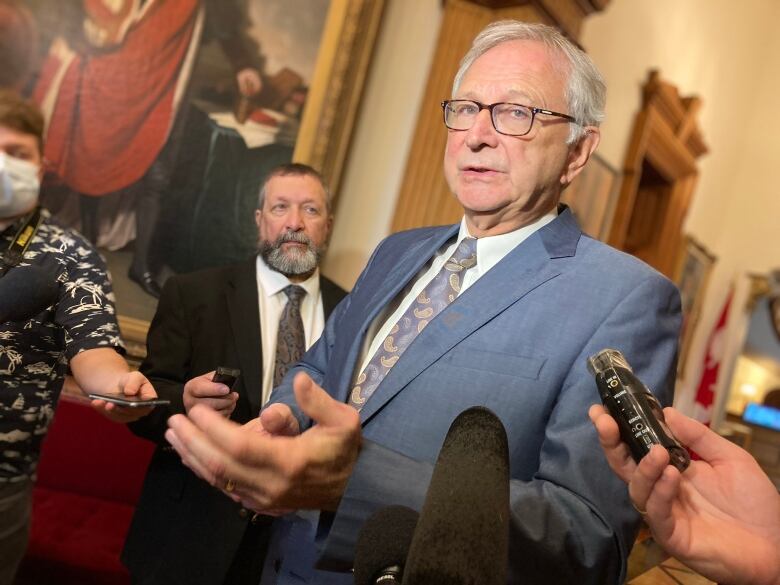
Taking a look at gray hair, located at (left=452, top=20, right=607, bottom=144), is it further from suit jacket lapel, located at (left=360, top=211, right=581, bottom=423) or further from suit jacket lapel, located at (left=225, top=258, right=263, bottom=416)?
suit jacket lapel, located at (left=225, top=258, right=263, bottom=416)

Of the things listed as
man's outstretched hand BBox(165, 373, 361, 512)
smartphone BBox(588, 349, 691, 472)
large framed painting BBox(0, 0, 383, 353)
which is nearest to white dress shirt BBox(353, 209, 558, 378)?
man's outstretched hand BBox(165, 373, 361, 512)

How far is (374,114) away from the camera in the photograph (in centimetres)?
433

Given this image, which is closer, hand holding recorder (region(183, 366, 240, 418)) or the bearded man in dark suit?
hand holding recorder (region(183, 366, 240, 418))

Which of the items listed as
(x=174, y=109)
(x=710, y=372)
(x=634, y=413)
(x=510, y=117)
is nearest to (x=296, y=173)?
(x=174, y=109)

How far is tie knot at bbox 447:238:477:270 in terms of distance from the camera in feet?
5.54

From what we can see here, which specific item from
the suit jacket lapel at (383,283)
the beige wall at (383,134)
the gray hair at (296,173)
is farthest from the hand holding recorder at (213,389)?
the beige wall at (383,134)

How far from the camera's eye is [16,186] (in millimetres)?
2129

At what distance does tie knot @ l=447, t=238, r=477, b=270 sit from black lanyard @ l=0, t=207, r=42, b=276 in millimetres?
1230

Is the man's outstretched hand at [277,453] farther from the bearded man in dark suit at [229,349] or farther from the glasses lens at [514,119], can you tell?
the bearded man in dark suit at [229,349]

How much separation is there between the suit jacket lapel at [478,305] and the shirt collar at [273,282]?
5.06ft

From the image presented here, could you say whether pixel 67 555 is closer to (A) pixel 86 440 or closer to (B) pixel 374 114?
(A) pixel 86 440

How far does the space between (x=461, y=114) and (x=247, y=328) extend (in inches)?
51.2

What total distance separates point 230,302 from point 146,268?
3.96 ft

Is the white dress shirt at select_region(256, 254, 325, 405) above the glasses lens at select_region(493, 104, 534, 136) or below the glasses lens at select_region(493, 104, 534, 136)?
below
